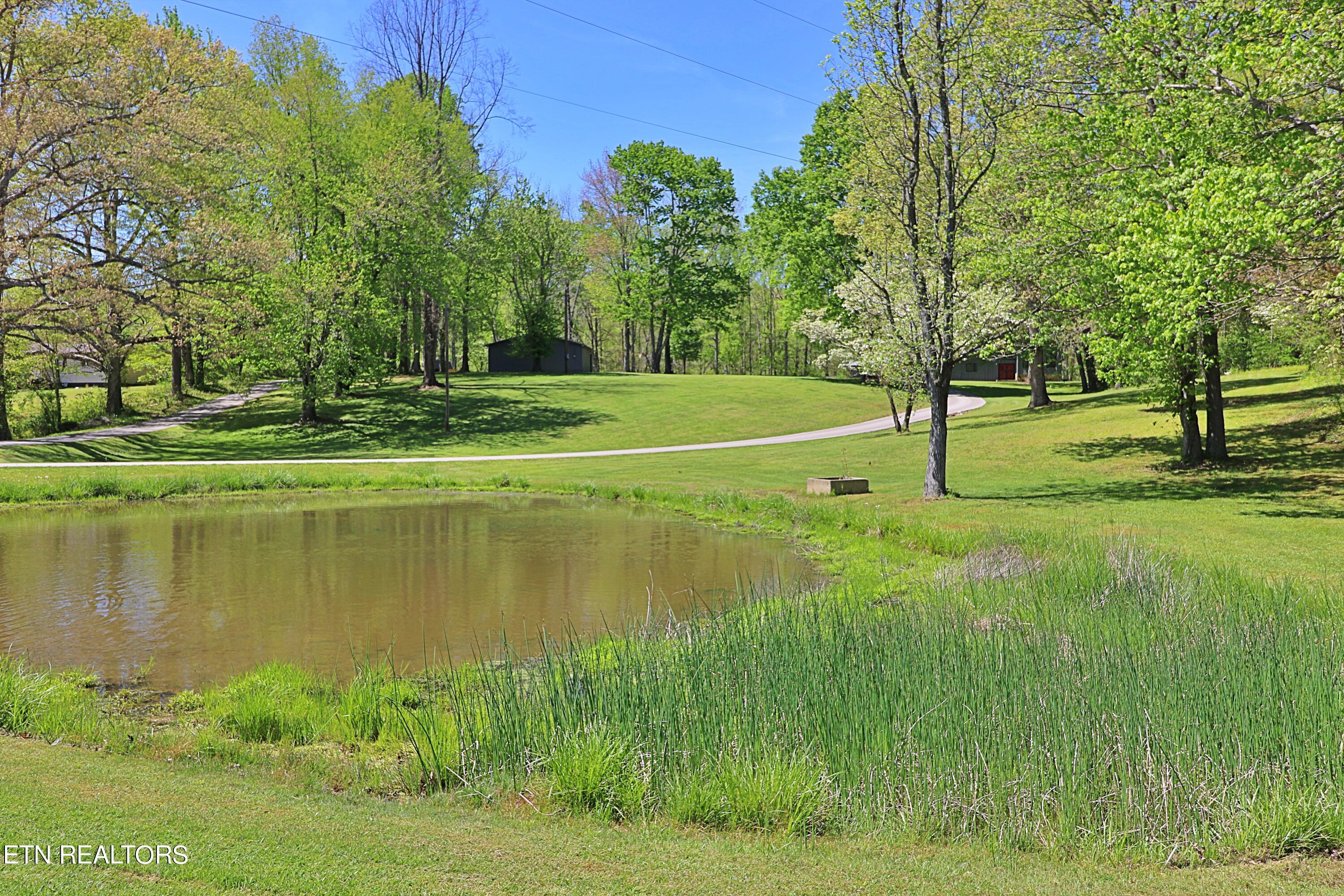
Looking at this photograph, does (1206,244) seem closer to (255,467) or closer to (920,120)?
(920,120)

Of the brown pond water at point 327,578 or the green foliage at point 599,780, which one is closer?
the green foliage at point 599,780

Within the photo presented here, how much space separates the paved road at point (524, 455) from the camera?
28.5 metres

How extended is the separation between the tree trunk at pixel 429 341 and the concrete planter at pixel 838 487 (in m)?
32.4

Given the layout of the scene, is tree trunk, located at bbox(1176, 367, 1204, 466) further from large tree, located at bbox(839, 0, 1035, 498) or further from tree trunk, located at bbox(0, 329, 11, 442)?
tree trunk, located at bbox(0, 329, 11, 442)

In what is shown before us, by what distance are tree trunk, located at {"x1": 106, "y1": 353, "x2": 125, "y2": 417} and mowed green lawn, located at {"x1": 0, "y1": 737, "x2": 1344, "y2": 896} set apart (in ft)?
133

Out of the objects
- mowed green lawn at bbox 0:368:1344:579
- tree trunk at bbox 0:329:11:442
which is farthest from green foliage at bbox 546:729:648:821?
tree trunk at bbox 0:329:11:442

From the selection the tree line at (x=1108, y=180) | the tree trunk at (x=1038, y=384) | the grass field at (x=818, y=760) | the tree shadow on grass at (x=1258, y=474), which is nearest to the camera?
the grass field at (x=818, y=760)

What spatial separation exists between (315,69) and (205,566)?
33117 mm

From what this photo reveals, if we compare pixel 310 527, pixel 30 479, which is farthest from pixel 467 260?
pixel 310 527

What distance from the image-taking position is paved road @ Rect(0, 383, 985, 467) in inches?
1123

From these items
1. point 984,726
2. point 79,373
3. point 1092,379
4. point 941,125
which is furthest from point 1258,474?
point 79,373

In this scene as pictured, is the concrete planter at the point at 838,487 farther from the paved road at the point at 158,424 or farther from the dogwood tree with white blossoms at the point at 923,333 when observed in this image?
the paved road at the point at 158,424

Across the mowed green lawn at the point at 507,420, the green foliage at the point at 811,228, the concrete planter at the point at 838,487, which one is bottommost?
the concrete planter at the point at 838,487

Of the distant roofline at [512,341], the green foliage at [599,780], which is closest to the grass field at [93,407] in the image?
the distant roofline at [512,341]
